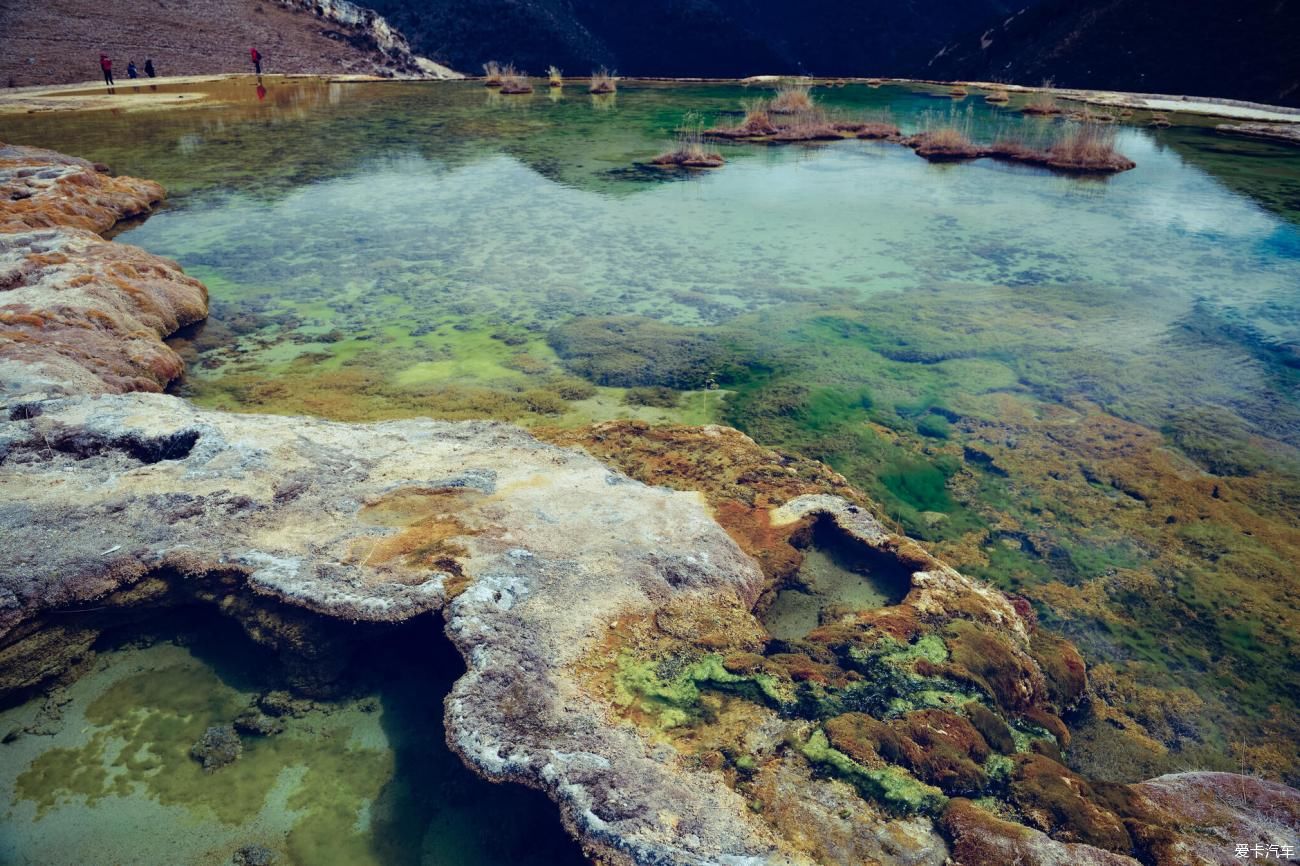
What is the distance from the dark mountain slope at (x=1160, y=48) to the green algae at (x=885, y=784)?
26839 millimetres

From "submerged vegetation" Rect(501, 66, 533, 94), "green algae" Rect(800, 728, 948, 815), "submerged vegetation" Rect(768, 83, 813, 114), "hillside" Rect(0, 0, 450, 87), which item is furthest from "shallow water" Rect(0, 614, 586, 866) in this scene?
"hillside" Rect(0, 0, 450, 87)

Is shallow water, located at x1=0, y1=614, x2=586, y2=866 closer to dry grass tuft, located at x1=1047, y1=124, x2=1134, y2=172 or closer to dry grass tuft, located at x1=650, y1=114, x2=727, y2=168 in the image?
dry grass tuft, located at x1=650, y1=114, x2=727, y2=168

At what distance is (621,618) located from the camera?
3088 millimetres

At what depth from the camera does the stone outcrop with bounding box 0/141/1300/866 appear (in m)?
2.43

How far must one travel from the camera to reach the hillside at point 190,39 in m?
22.9

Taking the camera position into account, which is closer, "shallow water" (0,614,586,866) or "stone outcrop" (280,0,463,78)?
"shallow water" (0,614,586,866)

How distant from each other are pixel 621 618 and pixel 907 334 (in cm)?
520

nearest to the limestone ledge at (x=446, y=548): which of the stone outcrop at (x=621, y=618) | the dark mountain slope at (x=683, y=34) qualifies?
the stone outcrop at (x=621, y=618)

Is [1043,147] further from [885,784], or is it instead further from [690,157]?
[885,784]

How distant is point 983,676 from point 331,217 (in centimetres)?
1032

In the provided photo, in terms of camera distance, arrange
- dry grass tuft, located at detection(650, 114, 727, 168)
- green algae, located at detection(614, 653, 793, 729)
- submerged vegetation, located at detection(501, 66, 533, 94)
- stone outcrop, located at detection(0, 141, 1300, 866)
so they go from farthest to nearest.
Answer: submerged vegetation, located at detection(501, 66, 533, 94) < dry grass tuft, located at detection(650, 114, 727, 168) < green algae, located at detection(614, 653, 793, 729) < stone outcrop, located at detection(0, 141, 1300, 866)

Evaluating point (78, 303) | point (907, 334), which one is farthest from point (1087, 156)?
point (78, 303)

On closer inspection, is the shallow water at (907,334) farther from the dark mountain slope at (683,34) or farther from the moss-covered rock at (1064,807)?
the dark mountain slope at (683,34)

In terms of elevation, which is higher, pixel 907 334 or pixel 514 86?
pixel 514 86
